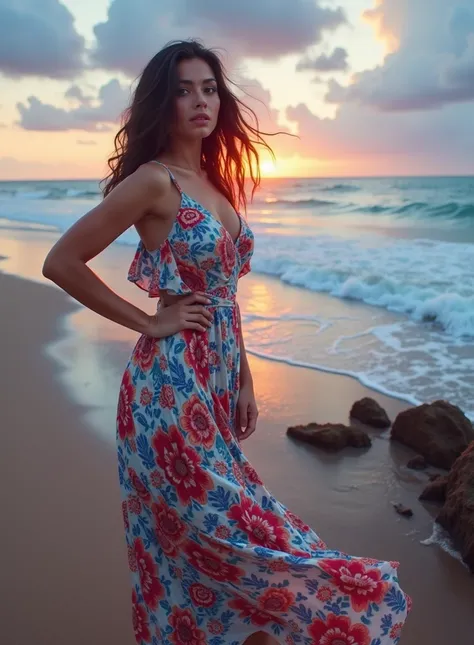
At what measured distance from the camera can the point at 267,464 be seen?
13.6ft

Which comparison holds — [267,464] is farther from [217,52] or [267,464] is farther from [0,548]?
[217,52]

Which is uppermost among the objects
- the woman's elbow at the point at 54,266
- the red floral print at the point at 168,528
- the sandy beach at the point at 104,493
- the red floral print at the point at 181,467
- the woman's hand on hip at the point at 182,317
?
the woman's elbow at the point at 54,266

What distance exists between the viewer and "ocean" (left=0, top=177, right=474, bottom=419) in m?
5.94

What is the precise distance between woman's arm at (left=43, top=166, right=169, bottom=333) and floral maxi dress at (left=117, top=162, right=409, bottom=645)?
9cm

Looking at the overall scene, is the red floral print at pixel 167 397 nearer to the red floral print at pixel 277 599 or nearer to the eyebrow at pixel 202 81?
the red floral print at pixel 277 599

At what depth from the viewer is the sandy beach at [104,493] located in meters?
2.83

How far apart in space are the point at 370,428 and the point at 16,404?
8.19ft

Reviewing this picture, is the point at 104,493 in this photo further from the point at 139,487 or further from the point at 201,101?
the point at 201,101

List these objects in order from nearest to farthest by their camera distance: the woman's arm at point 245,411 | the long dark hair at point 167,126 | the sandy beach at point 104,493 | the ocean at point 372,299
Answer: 1. the long dark hair at point 167,126
2. the woman's arm at point 245,411
3. the sandy beach at point 104,493
4. the ocean at point 372,299

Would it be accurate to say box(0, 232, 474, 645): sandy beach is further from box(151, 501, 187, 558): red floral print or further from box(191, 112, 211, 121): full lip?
box(191, 112, 211, 121): full lip

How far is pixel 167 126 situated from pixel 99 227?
0.43m

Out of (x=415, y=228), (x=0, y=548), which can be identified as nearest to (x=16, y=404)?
(x=0, y=548)

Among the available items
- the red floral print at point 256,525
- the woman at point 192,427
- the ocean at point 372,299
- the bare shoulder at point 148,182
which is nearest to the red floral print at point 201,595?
the woman at point 192,427

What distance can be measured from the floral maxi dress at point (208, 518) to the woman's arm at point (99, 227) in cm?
9
